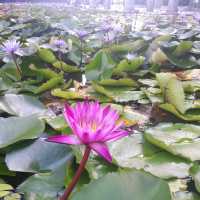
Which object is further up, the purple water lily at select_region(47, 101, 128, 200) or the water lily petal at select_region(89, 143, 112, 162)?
the purple water lily at select_region(47, 101, 128, 200)

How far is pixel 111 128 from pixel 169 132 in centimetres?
44

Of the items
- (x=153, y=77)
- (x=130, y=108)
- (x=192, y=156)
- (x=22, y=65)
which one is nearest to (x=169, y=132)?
(x=192, y=156)

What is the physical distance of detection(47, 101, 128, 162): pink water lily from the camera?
0.45 metres

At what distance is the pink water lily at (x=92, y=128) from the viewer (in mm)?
450

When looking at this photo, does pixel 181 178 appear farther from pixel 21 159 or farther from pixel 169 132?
pixel 21 159

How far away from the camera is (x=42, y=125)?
770mm

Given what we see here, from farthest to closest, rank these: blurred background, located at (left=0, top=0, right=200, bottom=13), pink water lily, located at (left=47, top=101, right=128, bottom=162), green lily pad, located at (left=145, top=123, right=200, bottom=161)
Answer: blurred background, located at (left=0, top=0, right=200, bottom=13), green lily pad, located at (left=145, top=123, right=200, bottom=161), pink water lily, located at (left=47, top=101, right=128, bottom=162)

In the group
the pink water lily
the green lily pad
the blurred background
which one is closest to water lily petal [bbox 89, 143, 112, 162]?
the pink water lily

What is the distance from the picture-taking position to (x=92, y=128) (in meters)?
0.46

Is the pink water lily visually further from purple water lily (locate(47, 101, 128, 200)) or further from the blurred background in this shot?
the blurred background

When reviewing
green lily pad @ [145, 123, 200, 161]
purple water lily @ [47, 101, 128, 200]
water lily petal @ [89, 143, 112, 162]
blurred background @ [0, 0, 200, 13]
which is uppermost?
purple water lily @ [47, 101, 128, 200]

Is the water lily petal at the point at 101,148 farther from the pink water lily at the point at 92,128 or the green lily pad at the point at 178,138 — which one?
the green lily pad at the point at 178,138

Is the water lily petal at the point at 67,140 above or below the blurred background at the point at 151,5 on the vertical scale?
above

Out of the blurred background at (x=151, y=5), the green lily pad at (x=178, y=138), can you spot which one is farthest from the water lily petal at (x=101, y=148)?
the blurred background at (x=151, y=5)
